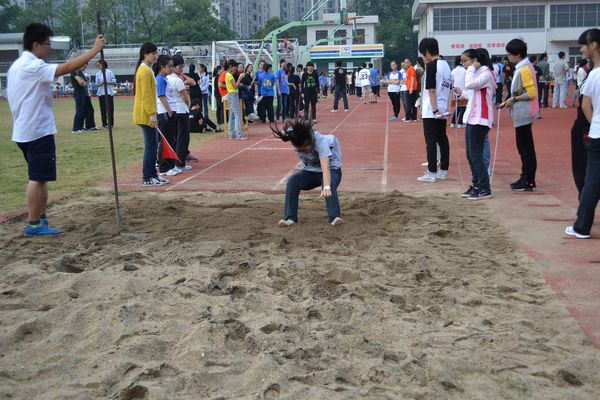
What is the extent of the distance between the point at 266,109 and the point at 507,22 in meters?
38.5

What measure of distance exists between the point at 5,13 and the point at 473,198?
89.0m

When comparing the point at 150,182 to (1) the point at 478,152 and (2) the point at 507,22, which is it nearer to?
(1) the point at 478,152

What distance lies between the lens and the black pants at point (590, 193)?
6.25 metres

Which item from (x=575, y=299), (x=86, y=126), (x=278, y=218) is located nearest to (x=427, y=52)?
(x=278, y=218)

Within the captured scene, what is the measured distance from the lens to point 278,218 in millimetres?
7320

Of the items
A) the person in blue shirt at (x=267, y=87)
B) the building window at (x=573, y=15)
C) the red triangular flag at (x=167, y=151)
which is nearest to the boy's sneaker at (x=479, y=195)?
the red triangular flag at (x=167, y=151)

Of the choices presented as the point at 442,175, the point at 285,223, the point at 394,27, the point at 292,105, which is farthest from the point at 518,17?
the point at 285,223

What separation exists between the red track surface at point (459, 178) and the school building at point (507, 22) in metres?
36.5

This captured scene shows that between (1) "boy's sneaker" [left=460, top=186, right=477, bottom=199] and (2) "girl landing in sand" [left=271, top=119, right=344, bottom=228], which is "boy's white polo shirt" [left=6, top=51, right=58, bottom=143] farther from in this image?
(1) "boy's sneaker" [left=460, top=186, right=477, bottom=199]

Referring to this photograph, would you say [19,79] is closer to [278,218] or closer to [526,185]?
[278,218]

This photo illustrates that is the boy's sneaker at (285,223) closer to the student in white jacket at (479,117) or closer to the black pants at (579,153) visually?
the student in white jacket at (479,117)

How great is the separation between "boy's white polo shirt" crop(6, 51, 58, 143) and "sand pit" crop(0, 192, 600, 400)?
1071mm

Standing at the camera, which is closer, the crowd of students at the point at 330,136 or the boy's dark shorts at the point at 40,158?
the crowd of students at the point at 330,136

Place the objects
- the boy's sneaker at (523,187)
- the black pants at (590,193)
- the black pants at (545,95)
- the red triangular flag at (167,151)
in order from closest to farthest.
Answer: the black pants at (590,193), the boy's sneaker at (523,187), the red triangular flag at (167,151), the black pants at (545,95)
